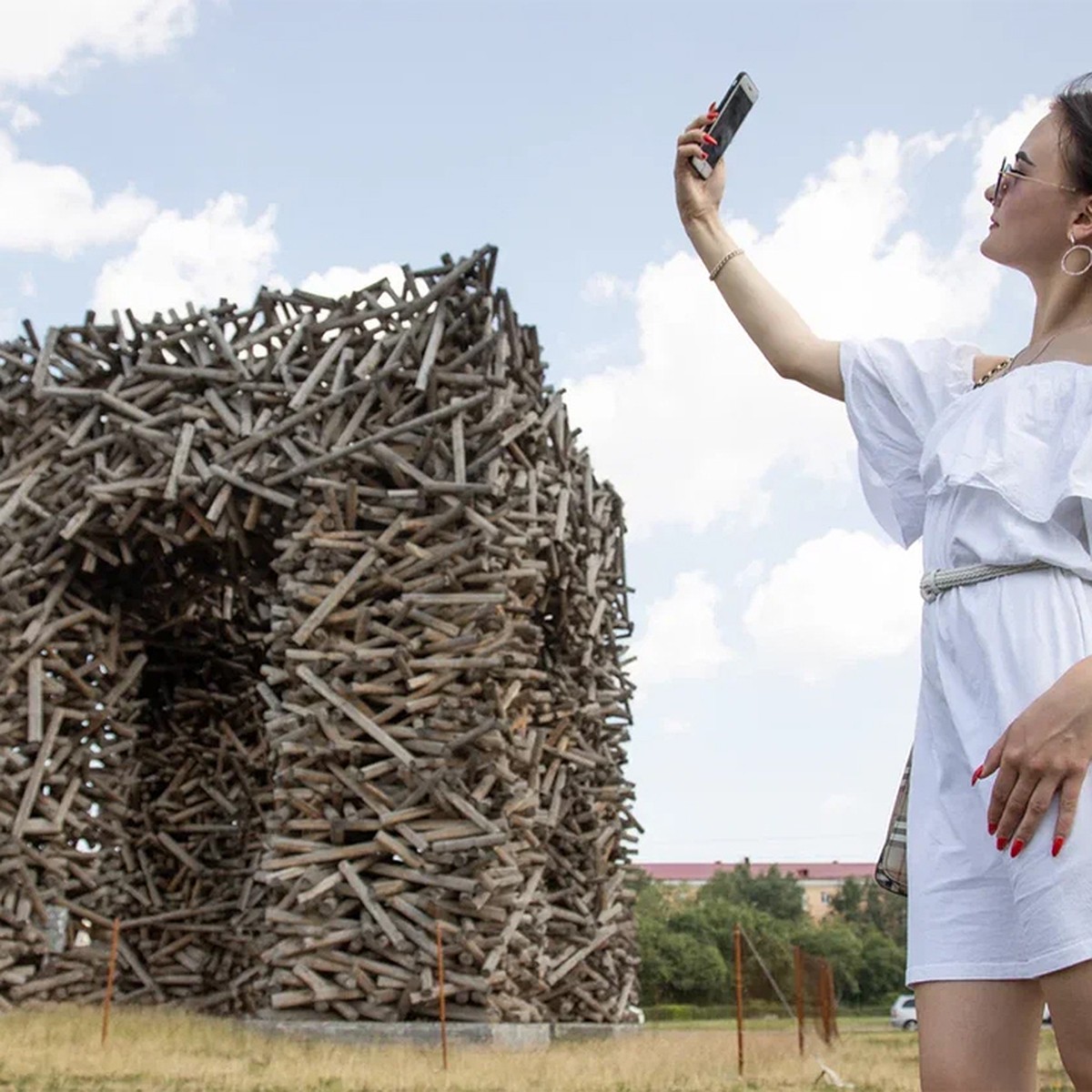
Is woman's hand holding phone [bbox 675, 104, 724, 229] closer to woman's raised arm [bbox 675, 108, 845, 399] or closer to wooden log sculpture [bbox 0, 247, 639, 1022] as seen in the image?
woman's raised arm [bbox 675, 108, 845, 399]

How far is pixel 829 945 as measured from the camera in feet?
201

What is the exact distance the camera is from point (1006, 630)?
1.86 m

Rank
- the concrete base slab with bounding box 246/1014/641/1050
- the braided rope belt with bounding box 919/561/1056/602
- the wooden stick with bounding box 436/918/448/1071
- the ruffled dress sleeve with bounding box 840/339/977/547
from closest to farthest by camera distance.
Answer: the braided rope belt with bounding box 919/561/1056/602 → the ruffled dress sleeve with bounding box 840/339/977/547 → the wooden stick with bounding box 436/918/448/1071 → the concrete base slab with bounding box 246/1014/641/1050

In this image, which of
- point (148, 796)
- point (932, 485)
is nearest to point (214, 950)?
point (148, 796)

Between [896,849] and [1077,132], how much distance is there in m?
1.03

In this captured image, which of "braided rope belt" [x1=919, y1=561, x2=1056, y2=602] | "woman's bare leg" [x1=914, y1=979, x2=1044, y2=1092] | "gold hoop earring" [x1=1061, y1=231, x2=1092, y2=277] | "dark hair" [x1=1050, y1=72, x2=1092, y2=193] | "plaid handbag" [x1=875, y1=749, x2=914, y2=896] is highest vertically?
"dark hair" [x1=1050, y1=72, x2=1092, y2=193]

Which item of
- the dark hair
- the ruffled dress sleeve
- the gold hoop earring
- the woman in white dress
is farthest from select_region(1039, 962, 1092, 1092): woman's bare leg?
the dark hair

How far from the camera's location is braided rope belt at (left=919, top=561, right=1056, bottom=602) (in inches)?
→ 75.0

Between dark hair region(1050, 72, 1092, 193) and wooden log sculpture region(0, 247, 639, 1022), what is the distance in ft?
32.5

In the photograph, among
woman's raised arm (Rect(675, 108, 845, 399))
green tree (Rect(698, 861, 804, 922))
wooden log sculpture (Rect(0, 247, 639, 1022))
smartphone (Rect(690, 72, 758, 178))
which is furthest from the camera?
green tree (Rect(698, 861, 804, 922))

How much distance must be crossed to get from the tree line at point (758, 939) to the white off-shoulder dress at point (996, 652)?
43.3 meters

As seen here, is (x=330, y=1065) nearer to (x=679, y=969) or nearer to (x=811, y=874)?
(x=679, y=969)

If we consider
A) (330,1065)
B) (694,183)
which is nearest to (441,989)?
(330,1065)

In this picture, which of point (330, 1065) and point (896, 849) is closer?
point (896, 849)
